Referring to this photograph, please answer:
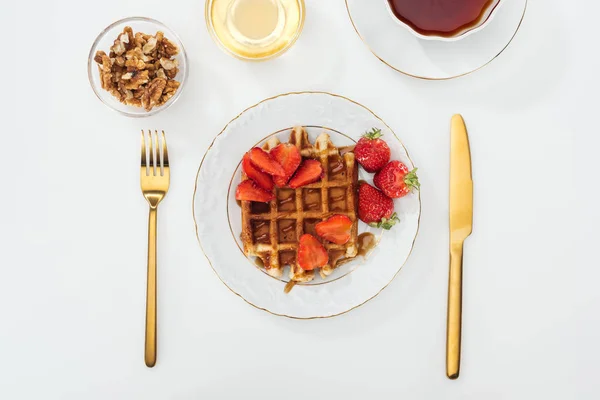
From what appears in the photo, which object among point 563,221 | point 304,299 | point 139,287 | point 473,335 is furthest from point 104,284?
point 563,221

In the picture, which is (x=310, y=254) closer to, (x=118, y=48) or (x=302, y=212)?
(x=302, y=212)

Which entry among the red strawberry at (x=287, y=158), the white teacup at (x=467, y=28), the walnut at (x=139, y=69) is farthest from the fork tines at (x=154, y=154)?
the white teacup at (x=467, y=28)

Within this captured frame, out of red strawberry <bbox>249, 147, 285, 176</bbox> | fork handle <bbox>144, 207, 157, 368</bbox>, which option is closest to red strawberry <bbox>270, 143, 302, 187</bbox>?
red strawberry <bbox>249, 147, 285, 176</bbox>

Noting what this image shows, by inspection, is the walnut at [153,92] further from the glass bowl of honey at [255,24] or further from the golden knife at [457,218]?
the golden knife at [457,218]

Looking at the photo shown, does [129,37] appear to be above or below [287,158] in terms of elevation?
above

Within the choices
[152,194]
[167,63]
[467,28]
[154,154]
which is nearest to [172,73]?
[167,63]

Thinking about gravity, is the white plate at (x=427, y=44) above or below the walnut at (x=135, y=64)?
above

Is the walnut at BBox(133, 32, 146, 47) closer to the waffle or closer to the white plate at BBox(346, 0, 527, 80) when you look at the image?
the waffle
